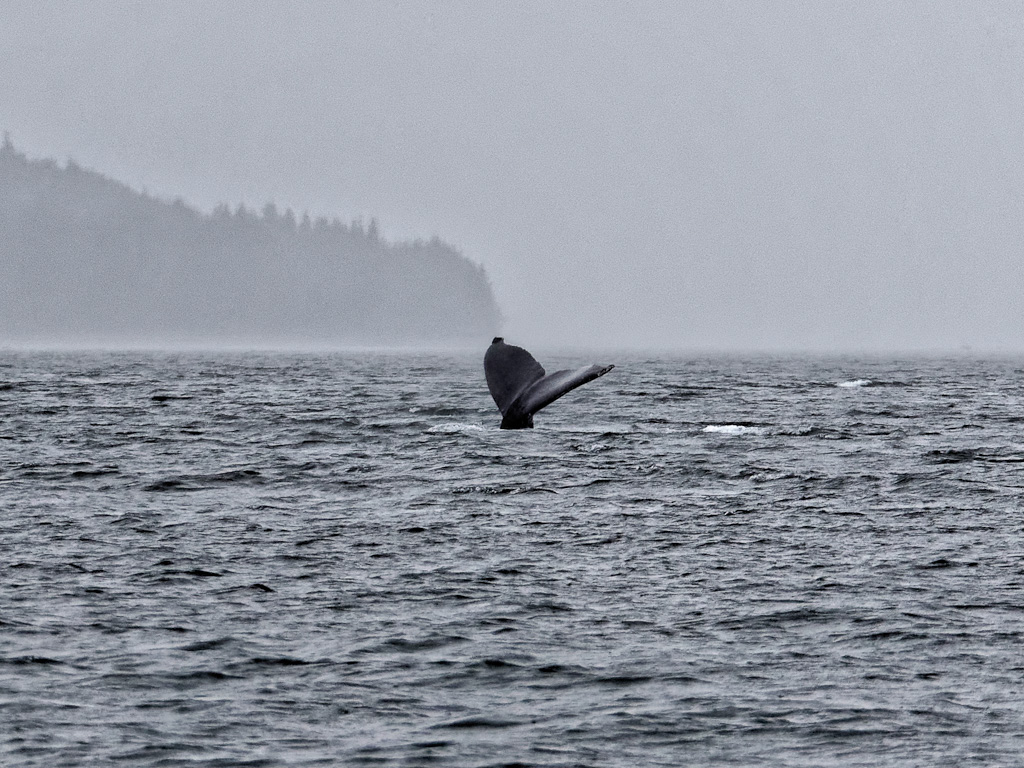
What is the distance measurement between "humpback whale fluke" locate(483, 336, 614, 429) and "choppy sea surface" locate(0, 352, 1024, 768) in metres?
1.67

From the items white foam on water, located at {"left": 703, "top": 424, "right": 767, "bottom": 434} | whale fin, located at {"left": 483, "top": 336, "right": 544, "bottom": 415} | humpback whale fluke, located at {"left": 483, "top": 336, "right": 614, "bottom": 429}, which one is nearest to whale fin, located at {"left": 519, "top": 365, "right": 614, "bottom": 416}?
humpback whale fluke, located at {"left": 483, "top": 336, "right": 614, "bottom": 429}

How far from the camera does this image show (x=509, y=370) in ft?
117

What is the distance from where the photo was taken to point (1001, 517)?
76.4 ft

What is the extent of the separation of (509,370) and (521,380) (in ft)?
2.73

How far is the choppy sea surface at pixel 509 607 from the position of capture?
11.3 metres

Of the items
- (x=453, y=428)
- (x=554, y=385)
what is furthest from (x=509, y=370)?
(x=453, y=428)

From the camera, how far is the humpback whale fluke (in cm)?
3375

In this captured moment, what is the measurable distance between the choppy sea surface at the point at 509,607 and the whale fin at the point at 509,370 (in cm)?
183

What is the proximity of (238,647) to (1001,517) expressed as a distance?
13.6 m

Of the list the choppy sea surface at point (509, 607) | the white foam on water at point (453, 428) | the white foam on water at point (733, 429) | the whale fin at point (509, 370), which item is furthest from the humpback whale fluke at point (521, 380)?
the white foam on water at point (733, 429)

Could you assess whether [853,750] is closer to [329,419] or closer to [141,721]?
[141,721]

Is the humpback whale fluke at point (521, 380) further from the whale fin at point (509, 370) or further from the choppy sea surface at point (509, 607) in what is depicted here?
the choppy sea surface at point (509, 607)

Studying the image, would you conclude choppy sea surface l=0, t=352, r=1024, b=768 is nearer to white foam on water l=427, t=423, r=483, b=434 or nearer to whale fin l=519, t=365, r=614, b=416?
whale fin l=519, t=365, r=614, b=416

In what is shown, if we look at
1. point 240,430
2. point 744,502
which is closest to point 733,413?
point 240,430
